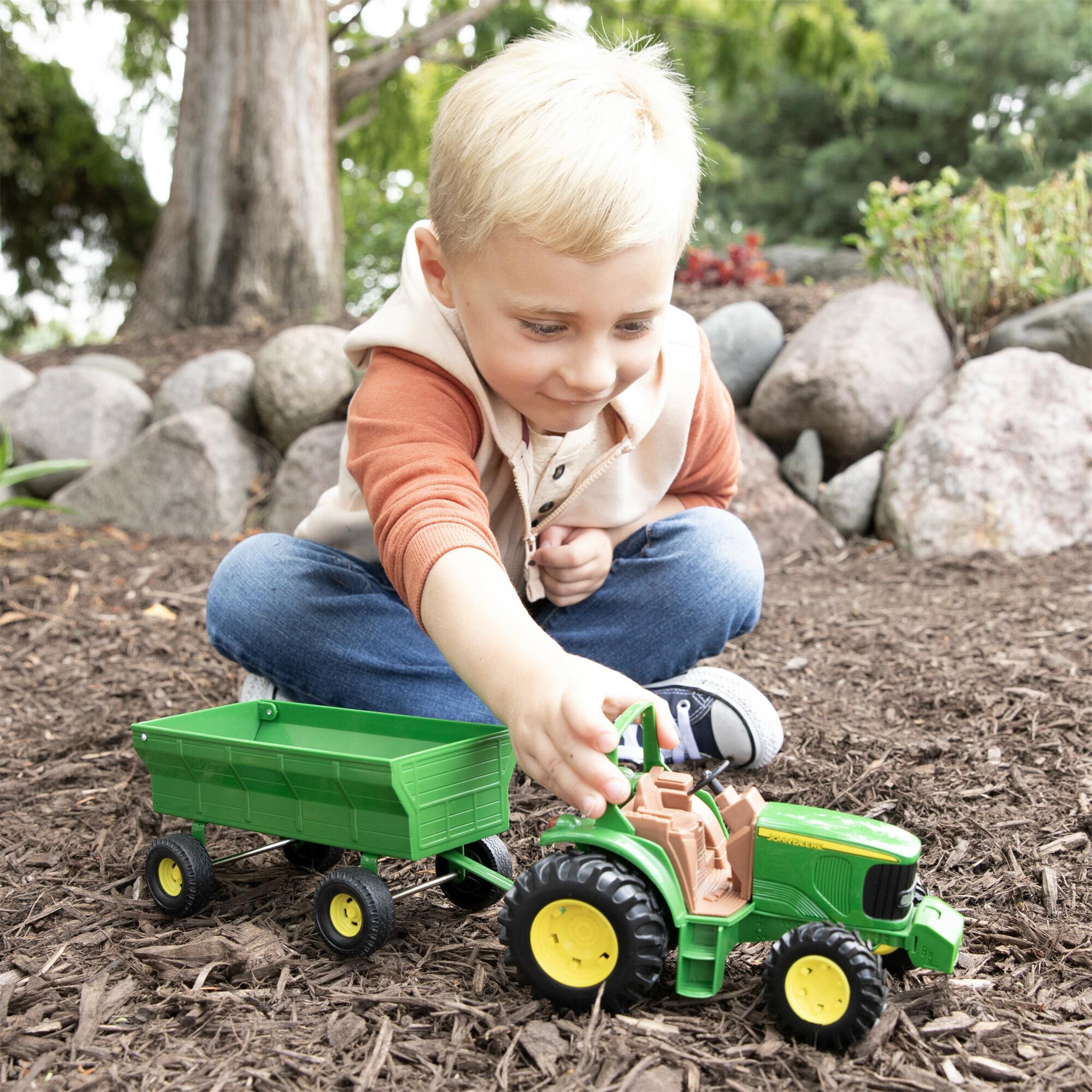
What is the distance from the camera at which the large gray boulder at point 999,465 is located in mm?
4312

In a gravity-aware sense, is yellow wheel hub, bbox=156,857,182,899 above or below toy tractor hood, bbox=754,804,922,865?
below

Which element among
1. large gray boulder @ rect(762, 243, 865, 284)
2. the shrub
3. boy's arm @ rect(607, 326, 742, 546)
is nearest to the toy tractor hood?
boy's arm @ rect(607, 326, 742, 546)

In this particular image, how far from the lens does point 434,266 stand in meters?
1.84

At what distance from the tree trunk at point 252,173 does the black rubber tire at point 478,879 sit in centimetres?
515

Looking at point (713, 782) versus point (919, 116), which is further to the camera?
→ point (919, 116)

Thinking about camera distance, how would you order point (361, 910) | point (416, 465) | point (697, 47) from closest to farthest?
1. point (361, 910)
2. point (416, 465)
3. point (697, 47)

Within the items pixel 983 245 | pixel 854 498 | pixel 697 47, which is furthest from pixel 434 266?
pixel 697 47

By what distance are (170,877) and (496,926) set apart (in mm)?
535

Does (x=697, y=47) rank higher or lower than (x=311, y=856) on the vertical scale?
higher

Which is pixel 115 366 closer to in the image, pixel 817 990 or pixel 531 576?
pixel 531 576

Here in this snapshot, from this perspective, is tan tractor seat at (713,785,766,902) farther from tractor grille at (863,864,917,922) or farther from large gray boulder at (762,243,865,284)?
large gray boulder at (762,243,865,284)

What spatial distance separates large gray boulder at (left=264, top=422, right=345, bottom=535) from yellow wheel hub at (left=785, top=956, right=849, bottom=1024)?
3.72 metres

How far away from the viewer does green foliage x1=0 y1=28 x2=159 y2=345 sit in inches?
375

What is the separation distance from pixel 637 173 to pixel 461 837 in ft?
3.25
